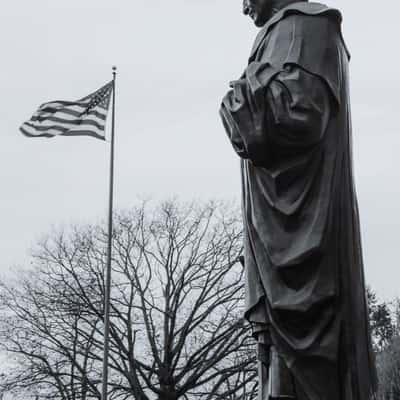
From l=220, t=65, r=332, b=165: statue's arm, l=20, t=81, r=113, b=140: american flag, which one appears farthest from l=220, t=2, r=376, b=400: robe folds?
l=20, t=81, r=113, b=140: american flag

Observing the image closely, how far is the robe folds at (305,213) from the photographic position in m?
4.20

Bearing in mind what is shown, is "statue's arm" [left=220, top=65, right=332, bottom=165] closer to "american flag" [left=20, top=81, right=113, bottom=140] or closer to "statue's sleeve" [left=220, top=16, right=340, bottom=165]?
"statue's sleeve" [left=220, top=16, right=340, bottom=165]

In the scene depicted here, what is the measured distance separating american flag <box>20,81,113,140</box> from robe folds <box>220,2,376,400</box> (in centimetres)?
1773

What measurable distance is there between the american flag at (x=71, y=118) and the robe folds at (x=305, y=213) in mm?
17727

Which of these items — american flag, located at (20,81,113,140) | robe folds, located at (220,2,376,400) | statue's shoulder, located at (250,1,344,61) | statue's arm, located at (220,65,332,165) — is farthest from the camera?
american flag, located at (20,81,113,140)

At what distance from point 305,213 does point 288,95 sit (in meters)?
0.68

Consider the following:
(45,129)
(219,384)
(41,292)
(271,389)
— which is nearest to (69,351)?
(41,292)

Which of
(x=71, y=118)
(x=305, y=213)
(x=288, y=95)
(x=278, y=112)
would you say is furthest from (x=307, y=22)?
(x=71, y=118)

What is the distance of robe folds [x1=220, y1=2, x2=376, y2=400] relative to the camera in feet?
13.8

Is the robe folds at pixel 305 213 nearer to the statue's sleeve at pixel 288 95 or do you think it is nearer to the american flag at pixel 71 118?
the statue's sleeve at pixel 288 95

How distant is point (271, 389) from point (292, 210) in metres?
1.01

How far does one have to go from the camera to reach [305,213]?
4.33 m

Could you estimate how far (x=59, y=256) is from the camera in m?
32.3

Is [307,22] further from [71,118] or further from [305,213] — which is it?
[71,118]
